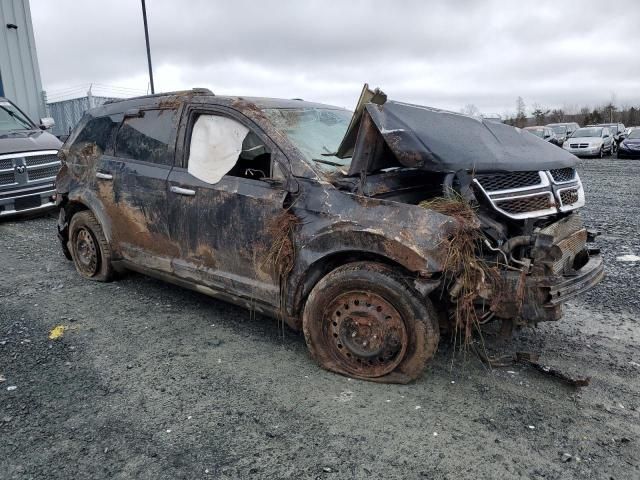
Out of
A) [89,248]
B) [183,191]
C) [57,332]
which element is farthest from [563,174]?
[89,248]

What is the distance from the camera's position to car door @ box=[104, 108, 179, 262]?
14.0 feet

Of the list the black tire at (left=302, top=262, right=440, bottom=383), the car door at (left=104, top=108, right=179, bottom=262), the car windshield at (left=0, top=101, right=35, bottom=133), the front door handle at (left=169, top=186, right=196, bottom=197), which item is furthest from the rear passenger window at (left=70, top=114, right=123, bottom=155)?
the car windshield at (left=0, top=101, right=35, bottom=133)

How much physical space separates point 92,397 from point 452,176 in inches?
106

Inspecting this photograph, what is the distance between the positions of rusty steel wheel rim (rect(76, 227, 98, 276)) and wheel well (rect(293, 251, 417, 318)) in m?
2.68

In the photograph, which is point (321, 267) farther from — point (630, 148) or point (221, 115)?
point (630, 148)

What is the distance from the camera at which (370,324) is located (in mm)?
3248

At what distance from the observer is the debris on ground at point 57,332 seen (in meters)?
4.04

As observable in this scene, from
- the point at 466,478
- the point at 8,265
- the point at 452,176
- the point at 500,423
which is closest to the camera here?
the point at 466,478

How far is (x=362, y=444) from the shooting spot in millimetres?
2723

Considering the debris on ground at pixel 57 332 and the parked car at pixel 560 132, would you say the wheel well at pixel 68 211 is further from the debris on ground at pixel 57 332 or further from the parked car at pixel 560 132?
the parked car at pixel 560 132

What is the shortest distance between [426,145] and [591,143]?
24.2 metres

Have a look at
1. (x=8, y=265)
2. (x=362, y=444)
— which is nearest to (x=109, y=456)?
(x=362, y=444)

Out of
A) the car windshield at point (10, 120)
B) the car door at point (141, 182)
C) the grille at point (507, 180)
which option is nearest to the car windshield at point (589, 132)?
the car windshield at point (10, 120)

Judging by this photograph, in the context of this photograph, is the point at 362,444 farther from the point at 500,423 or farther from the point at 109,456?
the point at 109,456
